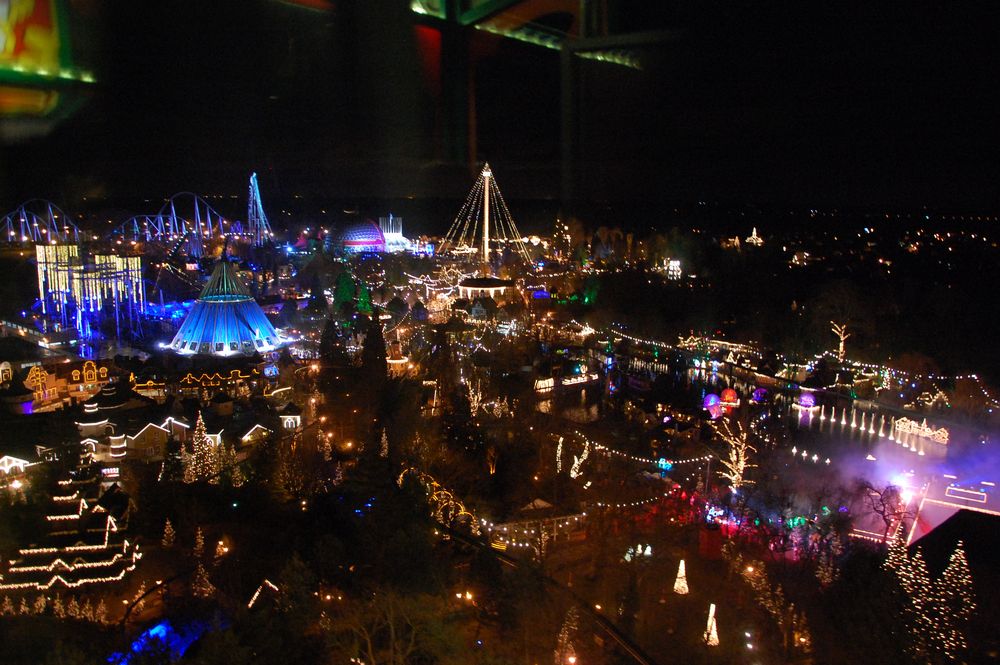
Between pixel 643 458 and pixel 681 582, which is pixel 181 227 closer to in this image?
pixel 643 458

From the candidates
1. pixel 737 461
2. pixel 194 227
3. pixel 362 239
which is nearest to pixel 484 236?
pixel 362 239

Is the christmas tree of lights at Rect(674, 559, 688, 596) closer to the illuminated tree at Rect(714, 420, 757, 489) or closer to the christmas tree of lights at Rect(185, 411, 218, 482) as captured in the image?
the illuminated tree at Rect(714, 420, 757, 489)

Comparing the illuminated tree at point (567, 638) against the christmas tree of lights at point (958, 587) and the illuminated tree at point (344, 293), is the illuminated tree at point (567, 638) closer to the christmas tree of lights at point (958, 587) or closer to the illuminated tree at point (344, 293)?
the christmas tree of lights at point (958, 587)

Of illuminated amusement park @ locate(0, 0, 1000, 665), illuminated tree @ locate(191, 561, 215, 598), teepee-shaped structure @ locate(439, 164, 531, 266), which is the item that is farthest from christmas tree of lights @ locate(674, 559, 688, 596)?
teepee-shaped structure @ locate(439, 164, 531, 266)

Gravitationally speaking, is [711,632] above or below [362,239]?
below

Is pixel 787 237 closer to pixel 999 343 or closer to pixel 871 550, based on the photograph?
pixel 999 343

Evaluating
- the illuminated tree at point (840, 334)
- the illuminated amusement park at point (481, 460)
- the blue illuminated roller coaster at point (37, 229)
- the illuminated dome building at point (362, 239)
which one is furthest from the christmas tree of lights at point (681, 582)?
the illuminated dome building at point (362, 239)

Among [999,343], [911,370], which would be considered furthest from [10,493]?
[999,343]
